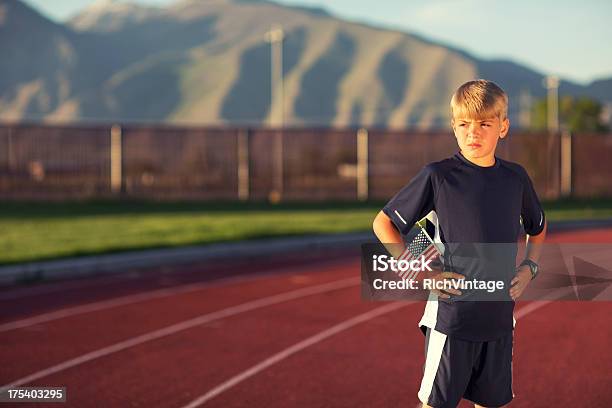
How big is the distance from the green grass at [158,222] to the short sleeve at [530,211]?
32.6 ft

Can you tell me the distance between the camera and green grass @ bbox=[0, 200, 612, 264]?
47.7 ft

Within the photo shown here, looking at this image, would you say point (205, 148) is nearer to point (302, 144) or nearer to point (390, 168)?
point (302, 144)

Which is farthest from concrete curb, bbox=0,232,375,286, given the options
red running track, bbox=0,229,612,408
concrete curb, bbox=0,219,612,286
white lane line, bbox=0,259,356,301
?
red running track, bbox=0,229,612,408

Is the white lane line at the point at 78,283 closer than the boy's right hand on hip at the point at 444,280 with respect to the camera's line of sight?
No

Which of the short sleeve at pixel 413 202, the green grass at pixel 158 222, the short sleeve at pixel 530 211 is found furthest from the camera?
the green grass at pixel 158 222

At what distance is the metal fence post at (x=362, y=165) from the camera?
87.2 feet

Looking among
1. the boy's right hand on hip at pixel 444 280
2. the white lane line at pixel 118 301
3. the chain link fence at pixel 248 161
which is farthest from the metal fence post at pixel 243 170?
the boy's right hand on hip at pixel 444 280

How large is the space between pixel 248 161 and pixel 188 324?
17.8 metres

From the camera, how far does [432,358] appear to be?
3.32 m

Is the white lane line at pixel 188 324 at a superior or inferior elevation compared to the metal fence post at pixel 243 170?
inferior

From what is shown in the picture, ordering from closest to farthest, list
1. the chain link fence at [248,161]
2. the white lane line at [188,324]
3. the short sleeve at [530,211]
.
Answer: the short sleeve at [530,211] < the white lane line at [188,324] < the chain link fence at [248,161]

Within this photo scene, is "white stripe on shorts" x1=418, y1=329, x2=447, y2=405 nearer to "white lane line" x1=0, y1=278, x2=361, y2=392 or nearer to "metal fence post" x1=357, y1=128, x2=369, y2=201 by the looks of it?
"white lane line" x1=0, y1=278, x2=361, y2=392

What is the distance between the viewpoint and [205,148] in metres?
26.4

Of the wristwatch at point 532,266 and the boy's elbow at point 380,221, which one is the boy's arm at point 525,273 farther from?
the boy's elbow at point 380,221
